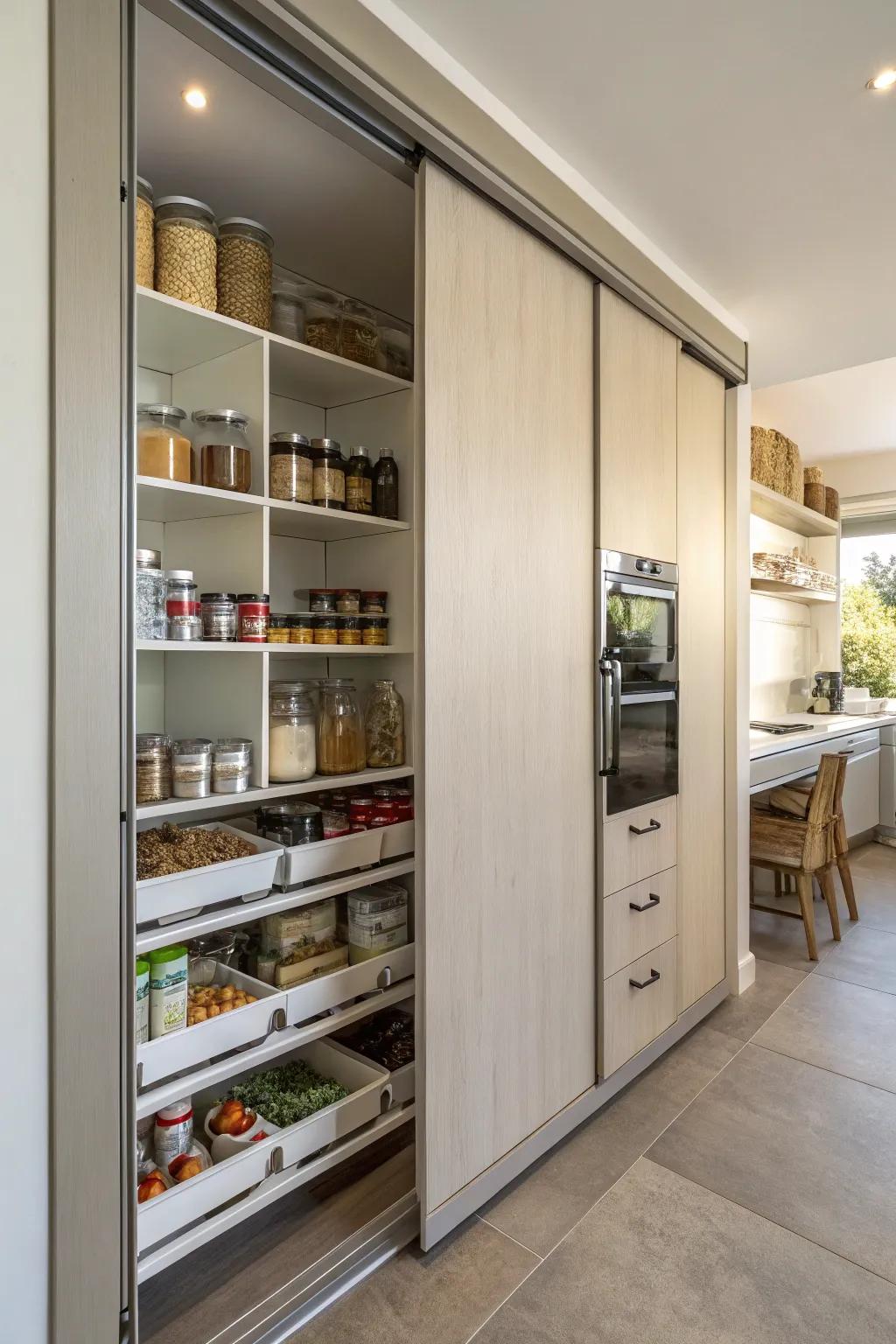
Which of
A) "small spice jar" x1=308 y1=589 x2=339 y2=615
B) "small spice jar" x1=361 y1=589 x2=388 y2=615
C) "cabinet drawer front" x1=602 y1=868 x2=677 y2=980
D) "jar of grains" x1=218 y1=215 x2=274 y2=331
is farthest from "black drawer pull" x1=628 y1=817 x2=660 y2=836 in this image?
"jar of grains" x1=218 y1=215 x2=274 y2=331

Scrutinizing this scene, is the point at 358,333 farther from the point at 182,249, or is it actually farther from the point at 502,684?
the point at 502,684

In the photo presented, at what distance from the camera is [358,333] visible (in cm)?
185

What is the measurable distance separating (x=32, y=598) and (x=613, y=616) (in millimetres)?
1570

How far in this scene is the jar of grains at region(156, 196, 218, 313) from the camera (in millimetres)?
1444

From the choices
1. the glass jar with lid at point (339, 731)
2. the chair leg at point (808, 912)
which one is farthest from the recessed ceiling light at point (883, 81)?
the chair leg at point (808, 912)

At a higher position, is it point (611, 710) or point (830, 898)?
point (611, 710)

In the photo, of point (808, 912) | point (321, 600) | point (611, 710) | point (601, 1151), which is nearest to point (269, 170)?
point (321, 600)

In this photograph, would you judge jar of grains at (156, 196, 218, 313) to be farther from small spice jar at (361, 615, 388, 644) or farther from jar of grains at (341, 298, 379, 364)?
small spice jar at (361, 615, 388, 644)

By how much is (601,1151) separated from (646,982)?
0.48m

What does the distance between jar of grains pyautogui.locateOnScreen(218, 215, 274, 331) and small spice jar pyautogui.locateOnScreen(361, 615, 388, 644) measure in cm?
69

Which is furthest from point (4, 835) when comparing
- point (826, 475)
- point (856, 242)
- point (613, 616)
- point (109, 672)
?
point (826, 475)

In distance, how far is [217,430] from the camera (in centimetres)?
155

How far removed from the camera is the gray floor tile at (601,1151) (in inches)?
69.2

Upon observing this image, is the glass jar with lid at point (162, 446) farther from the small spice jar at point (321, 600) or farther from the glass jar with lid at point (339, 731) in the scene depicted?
the glass jar with lid at point (339, 731)
